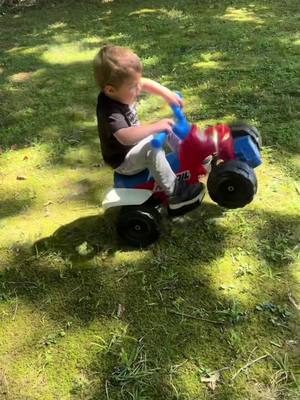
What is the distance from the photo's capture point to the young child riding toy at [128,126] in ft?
8.87

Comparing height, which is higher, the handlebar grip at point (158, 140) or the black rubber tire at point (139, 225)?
the handlebar grip at point (158, 140)

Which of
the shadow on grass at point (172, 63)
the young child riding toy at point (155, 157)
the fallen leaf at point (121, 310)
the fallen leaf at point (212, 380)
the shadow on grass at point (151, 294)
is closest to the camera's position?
the fallen leaf at point (212, 380)

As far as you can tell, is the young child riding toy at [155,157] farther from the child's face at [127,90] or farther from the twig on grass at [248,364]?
the twig on grass at [248,364]

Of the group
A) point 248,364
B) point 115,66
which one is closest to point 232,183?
point 115,66

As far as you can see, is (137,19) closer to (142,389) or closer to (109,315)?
(109,315)

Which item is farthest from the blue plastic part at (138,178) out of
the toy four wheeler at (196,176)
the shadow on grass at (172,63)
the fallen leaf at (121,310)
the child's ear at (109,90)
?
the shadow on grass at (172,63)

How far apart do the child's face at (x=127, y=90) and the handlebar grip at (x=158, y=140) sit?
0.87ft

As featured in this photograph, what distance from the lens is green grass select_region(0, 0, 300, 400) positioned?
235 centimetres

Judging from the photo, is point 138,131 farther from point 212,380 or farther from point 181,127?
point 212,380

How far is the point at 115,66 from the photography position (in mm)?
2676

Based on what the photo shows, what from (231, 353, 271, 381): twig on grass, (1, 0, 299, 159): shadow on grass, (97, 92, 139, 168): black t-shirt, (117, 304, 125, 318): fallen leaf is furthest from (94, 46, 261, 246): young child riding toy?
(1, 0, 299, 159): shadow on grass

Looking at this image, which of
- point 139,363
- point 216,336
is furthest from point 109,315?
point 216,336

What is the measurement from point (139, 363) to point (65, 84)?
3.56 m

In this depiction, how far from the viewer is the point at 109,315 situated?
2660mm
